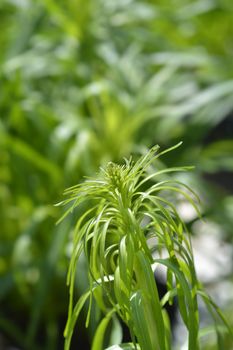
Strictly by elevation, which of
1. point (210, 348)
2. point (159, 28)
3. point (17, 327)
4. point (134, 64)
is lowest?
point (210, 348)

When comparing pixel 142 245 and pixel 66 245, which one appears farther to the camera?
pixel 66 245

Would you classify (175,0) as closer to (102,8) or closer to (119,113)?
(102,8)

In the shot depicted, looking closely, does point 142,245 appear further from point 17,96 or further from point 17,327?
point 17,96

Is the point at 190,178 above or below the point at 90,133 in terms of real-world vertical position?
below

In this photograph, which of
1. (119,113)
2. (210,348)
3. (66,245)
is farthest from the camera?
(119,113)

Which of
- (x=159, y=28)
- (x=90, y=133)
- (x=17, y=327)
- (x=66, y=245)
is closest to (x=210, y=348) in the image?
(x=66, y=245)

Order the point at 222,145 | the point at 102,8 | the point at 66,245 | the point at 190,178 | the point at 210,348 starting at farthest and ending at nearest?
the point at 102,8, the point at 222,145, the point at 190,178, the point at 66,245, the point at 210,348
